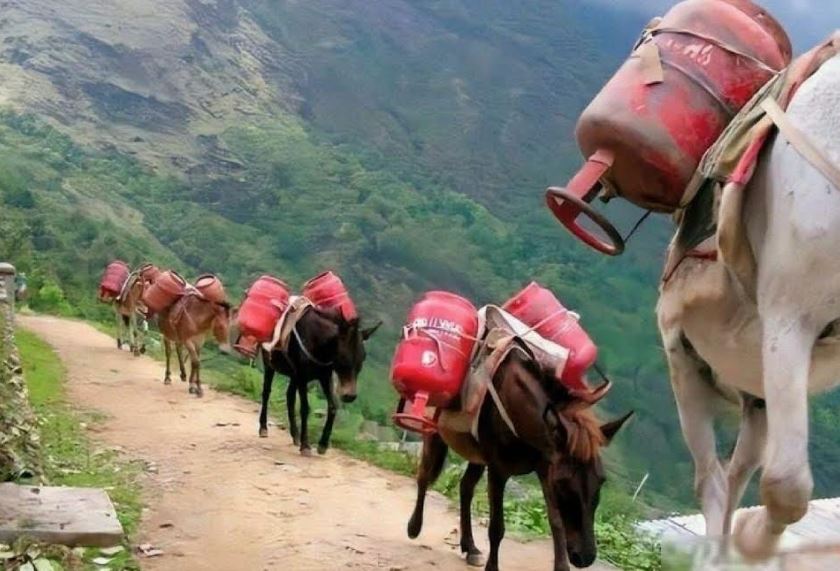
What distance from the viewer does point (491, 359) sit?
5840 mm

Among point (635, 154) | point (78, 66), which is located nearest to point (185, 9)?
point (78, 66)

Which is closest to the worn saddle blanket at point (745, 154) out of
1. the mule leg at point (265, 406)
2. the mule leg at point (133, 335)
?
the mule leg at point (265, 406)

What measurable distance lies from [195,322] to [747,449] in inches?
473

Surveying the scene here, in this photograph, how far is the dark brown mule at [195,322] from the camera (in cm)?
1467

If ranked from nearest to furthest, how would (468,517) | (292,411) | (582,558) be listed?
1. (582,558)
2. (468,517)
3. (292,411)

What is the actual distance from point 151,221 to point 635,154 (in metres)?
45.2

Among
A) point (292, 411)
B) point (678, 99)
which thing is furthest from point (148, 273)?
point (678, 99)

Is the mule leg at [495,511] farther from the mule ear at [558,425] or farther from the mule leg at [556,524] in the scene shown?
the mule ear at [558,425]

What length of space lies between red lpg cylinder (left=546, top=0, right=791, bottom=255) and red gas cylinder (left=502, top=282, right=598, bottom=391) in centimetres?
276

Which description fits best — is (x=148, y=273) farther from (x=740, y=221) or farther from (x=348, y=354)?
(x=740, y=221)

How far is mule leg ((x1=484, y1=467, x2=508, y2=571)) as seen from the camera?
607 centimetres

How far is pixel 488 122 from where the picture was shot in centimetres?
6075

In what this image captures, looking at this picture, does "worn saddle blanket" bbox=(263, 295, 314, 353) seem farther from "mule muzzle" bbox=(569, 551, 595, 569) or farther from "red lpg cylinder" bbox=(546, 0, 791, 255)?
"red lpg cylinder" bbox=(546, 0, 791, 255)

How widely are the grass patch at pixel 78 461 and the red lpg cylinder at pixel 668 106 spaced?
3222 millimetres
